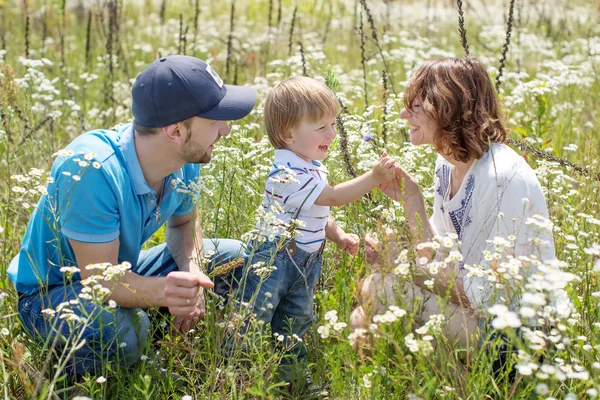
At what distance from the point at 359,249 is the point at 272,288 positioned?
0.71 meters

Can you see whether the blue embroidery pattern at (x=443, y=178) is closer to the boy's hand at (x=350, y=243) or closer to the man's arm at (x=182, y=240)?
the boy's hand at (x=350, y=243)

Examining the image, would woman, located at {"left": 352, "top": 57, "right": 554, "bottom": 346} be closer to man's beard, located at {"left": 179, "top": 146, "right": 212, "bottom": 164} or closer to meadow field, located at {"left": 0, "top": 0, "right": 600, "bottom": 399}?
meadow field, located at {"left": 0, "top": 0, "right": 600, "bottom": 399}

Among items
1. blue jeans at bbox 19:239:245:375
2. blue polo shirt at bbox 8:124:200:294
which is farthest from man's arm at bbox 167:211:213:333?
blue jeans at bbox 19:239:245:375

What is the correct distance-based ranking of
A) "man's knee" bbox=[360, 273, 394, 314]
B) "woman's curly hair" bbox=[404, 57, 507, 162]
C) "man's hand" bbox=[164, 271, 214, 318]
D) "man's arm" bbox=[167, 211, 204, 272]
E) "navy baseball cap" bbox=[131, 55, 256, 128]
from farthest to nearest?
"man's arm" bbox=[167, 211, 204, 272] → "woman's curly hair" bbox=[404, 57, 507, 162] → "navy baseball cap" bbox=[131, 55, 256, 128] → "man's hand" bbox=[164, 271, 214, 318] → "man's knee" bbox=[360, 273, 394, 314]

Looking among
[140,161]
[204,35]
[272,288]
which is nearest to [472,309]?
[272,288]

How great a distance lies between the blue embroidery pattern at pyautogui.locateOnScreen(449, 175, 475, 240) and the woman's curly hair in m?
0.12

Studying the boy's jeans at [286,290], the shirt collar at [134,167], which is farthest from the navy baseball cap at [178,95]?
the boy's jeans at [286,290]

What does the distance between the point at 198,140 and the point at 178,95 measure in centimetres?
20

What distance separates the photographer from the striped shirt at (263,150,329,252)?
9.77 ft

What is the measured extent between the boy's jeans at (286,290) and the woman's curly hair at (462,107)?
0.75 meters

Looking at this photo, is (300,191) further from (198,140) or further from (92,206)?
(92,206)

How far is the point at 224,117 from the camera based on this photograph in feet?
9.63

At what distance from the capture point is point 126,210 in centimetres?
283

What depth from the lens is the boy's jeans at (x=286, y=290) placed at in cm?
299
